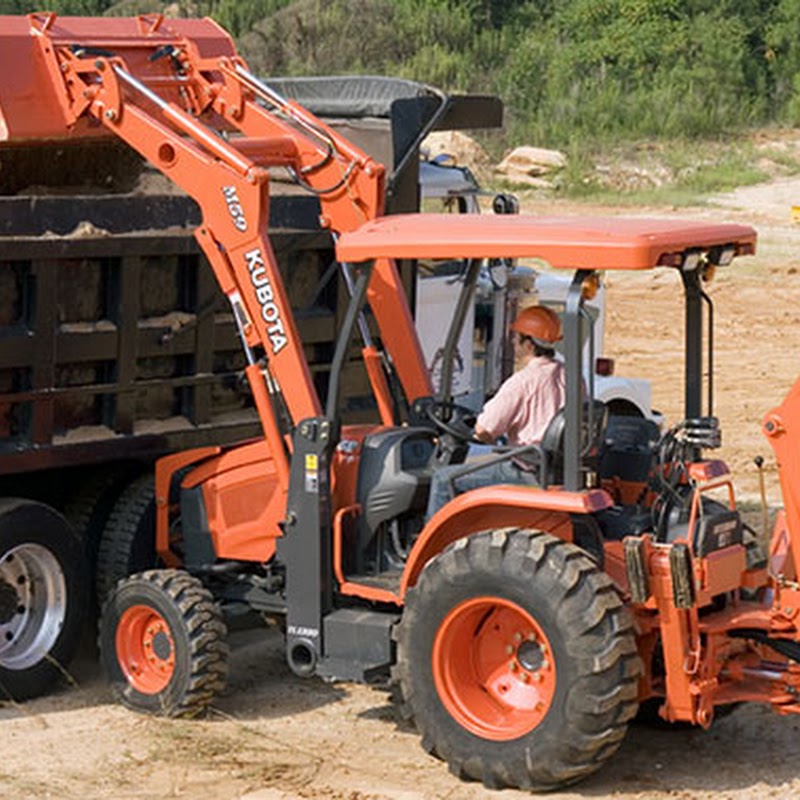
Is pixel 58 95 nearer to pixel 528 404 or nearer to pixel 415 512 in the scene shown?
pixel 415 512

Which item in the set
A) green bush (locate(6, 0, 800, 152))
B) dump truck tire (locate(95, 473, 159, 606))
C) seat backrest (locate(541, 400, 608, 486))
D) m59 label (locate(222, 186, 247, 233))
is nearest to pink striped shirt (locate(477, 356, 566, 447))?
seat backrest (locate(541, 400, 608, 486))

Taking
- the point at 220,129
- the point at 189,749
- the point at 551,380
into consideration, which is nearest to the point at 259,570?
the point at 189,749

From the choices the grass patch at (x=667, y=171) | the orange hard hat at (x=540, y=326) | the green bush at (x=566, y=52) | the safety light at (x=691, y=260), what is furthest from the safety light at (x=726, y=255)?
the green bush at (x=566, y=52)

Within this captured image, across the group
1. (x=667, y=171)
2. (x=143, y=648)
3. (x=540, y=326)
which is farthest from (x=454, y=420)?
(x=667, y=171)

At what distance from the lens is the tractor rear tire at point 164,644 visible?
344 inches

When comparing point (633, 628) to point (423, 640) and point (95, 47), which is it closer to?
point (423, 640)

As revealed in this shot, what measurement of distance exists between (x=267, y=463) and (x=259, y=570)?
0.50m

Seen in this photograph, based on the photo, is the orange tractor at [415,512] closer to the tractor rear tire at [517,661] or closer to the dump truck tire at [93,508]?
the tractor rear tire at [517,661]

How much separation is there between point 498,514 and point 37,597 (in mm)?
2419

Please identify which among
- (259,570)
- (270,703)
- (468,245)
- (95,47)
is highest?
(95,47)

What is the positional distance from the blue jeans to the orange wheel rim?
1.42 meters

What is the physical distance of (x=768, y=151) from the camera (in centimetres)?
3450

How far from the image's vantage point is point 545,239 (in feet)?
25.3

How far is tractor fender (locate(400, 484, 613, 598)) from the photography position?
765cm
